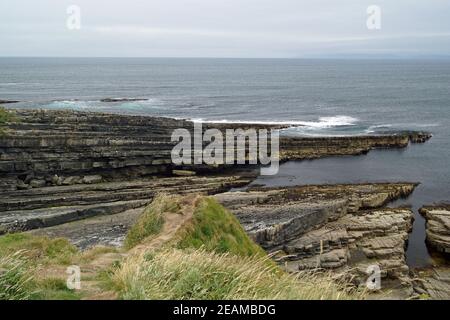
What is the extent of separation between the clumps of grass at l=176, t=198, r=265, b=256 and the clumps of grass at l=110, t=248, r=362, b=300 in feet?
13.1

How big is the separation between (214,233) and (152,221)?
237 cm

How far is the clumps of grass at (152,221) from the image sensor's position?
1454cm

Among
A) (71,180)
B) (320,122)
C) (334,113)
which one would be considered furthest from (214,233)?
(334,113)

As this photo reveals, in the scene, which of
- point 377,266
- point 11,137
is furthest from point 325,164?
point 11,137

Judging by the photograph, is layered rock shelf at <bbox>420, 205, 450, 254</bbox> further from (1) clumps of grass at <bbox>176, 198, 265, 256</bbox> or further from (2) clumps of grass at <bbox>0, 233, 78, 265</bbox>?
(2) clumps of grass at <bbox>0, 233, 78, 265</bbox>

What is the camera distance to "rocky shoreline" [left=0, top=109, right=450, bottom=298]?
Answer: 25719 mm

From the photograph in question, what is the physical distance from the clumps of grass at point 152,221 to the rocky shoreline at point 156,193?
6.23m

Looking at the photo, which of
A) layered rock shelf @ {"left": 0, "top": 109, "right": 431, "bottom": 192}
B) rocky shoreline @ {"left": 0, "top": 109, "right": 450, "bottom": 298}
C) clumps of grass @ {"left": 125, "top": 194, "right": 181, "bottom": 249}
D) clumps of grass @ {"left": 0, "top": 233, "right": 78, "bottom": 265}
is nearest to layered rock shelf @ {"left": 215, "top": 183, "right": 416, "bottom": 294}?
rocky shoreline @ {"left": 0, "top": 109, "right": 450, "bottom": 298}

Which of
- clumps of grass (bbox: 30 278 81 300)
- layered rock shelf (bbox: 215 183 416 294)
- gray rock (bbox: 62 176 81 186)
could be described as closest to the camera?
clumps of grass (bbox: 30 278 81 300)

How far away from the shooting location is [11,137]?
3762cm

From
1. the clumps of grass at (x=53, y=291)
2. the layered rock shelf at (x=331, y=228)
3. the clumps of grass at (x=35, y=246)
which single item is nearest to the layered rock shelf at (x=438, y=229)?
the layered rock shelf at (x=331, y=228)

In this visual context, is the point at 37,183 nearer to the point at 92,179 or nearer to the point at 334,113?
the point at 92,179
